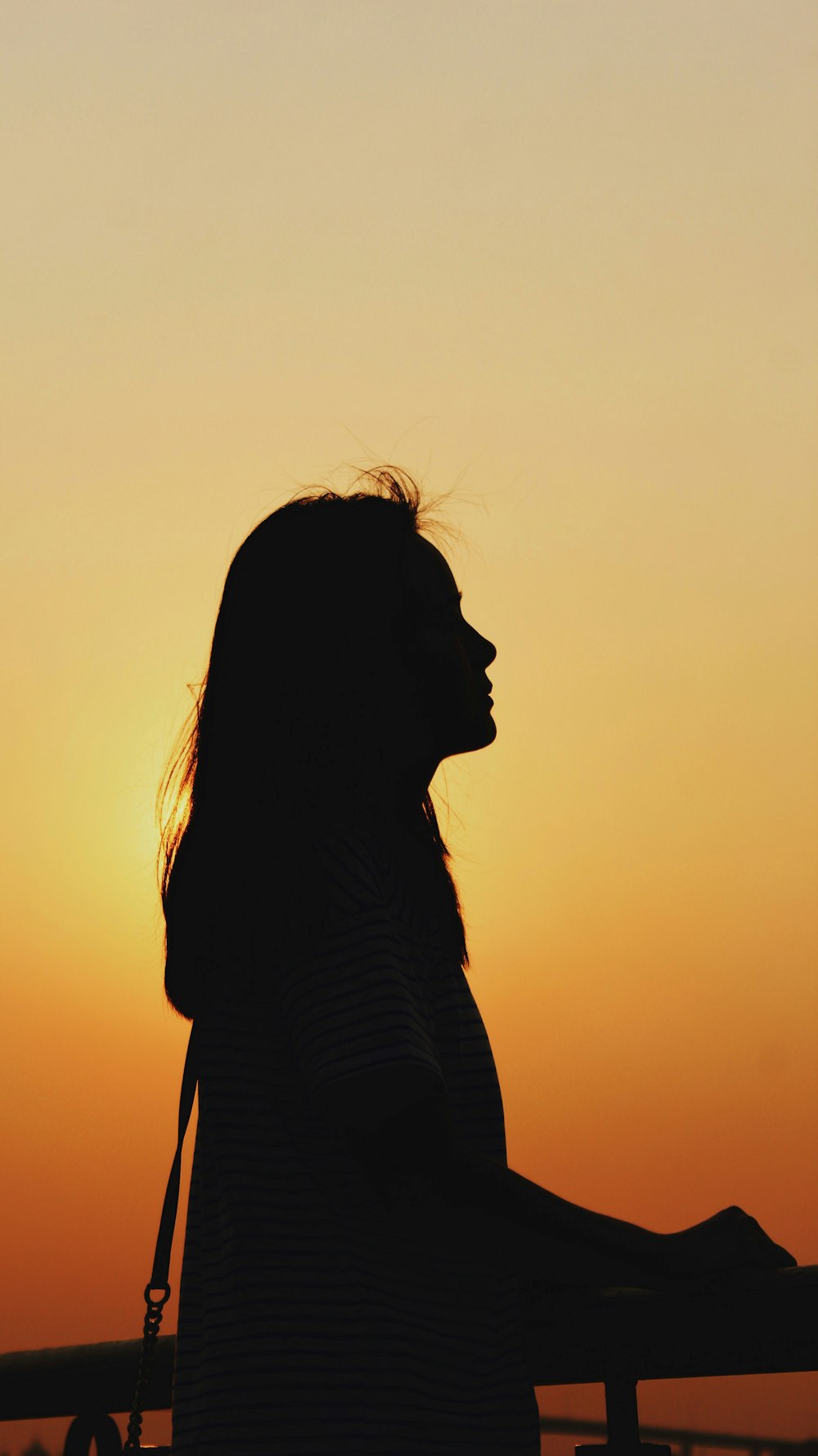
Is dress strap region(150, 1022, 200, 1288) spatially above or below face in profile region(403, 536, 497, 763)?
below

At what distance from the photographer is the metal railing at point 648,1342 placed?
1.57 metres

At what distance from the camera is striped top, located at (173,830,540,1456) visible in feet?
4.84

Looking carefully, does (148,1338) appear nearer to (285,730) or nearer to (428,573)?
(285,730)

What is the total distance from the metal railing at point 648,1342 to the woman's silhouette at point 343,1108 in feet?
0.14

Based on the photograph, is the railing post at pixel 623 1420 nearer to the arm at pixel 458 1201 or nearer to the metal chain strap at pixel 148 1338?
the arm at pixel 458 1201

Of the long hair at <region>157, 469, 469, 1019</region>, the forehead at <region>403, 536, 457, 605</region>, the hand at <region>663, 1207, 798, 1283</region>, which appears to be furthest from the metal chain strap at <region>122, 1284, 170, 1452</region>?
the forehead at <region>403, 536, 457, 605</region>

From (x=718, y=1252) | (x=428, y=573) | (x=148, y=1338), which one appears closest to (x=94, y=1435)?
(x=148, y=1338)

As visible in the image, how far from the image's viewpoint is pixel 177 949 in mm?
1792

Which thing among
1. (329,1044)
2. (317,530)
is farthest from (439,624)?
(329,1044)

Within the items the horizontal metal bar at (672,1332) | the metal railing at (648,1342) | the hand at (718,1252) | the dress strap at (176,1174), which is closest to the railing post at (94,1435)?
the metal railing at (648,1342)

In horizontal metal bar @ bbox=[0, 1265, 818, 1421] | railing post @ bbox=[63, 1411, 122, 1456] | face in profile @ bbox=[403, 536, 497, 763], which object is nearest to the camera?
horizontal metal bar @ bbox=[0, 1265, 818, 1421]

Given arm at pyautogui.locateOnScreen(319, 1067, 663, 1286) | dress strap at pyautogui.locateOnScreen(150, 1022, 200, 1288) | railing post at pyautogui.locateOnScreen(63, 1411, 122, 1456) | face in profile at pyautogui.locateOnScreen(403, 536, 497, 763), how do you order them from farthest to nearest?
railing post at pyautogui.locateOnScreen(63, 1411, 122, 1456) → face in profile at pyautogui.locateOnScreen(403, 536, 497, 763) → dress strap at pyautogui.locateOnScreen(150, 1022, 200, 1288) → arm at pyautogui.locateOnScreen(319, 1067, 663, 1286)

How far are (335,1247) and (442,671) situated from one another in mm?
790

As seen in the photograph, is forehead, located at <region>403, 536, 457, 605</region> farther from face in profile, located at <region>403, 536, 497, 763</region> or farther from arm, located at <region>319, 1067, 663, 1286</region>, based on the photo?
arm, located at <region>319, 1067, 663, 1286</region>
